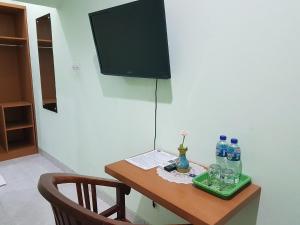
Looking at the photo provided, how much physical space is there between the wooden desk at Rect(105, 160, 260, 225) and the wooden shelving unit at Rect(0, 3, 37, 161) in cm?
260

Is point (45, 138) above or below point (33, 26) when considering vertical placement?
below

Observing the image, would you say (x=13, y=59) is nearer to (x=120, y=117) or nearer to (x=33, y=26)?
(x=33, y=26)

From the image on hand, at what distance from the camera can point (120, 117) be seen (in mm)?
1987

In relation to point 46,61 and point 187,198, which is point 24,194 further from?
point 187,198

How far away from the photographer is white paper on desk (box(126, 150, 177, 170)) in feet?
4.71

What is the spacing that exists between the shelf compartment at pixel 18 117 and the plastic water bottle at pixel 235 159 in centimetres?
306

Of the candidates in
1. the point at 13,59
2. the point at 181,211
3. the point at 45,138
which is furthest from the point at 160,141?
the point at 13,59

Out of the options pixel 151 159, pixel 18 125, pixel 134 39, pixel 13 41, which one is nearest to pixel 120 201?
pixel 151 159

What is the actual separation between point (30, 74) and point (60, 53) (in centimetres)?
97

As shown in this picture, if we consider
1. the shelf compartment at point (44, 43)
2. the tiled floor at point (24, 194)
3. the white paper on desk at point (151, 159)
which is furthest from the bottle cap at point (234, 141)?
the shelf compartment at point (44, 43)

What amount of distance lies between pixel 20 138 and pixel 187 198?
3.50 meters

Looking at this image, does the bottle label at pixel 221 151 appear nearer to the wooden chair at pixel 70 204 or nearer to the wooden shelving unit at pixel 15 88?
the wooden chair at pixel 70 204

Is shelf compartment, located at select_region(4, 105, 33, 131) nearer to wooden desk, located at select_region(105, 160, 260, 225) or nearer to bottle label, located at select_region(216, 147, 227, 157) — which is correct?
wooden desk, located at select_region(105, 160, 260, 225)

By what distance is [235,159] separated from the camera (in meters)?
1.20
